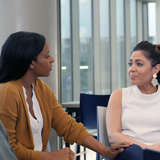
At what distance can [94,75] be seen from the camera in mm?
6395

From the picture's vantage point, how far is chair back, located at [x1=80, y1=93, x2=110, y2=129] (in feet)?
10.6

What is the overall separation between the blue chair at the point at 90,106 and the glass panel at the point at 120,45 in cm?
452

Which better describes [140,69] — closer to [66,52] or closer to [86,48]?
[66,52]

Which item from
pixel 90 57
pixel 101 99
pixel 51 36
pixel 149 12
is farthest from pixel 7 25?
pixel 149 12

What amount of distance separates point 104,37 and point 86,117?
382 cm

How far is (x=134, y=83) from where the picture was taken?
7.48ft

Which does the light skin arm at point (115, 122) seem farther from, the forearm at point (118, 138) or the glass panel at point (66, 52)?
the glass panel at point (66, 52)

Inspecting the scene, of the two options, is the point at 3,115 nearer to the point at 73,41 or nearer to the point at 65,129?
the point at 65,129

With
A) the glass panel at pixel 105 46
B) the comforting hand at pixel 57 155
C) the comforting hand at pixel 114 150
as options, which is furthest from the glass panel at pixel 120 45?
the comforting hand at pixel 57 155

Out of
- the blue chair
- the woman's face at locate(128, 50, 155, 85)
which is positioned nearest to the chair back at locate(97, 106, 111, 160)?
the woman's face at locate(128, 50, 155, 85)

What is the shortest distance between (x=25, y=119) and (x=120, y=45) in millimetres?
6245

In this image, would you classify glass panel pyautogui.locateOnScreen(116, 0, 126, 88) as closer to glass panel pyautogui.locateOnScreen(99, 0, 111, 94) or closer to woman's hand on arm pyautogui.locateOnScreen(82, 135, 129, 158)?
glass panel pyautogui.locateOnScreen(99, 0, 111, 94)

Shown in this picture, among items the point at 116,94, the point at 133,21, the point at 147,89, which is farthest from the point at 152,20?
the point at 116,94

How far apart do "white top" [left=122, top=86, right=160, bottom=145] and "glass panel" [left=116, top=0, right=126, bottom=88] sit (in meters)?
5.46
